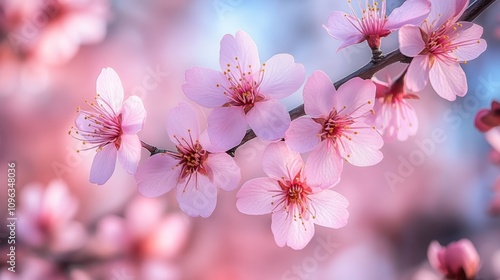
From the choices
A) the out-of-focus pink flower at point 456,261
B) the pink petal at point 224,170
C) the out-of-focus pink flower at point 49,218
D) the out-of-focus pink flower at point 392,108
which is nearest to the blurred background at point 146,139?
the out-of-focus pink flower at point 49,218

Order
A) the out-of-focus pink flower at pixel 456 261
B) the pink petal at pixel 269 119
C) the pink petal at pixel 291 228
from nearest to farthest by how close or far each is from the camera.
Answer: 1. the pink petal at pixel 269 119
2. the pink petal at pixel 291 228
3. the out-of-focus pink flower at pixel 456 261

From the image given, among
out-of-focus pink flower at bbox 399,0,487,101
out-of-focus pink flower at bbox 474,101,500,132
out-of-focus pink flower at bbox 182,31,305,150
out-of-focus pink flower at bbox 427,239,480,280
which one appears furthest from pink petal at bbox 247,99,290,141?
out-of-focus pink flower at bbox 427,239,480,280

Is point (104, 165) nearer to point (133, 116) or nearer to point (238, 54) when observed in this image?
point (133, 116)

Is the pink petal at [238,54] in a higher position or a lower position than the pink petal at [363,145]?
higher

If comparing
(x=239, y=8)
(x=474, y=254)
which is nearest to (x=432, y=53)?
(x=239, y=8)

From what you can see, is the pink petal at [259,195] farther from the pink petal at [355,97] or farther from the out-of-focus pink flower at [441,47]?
the out-of-focus pink flower at [441,47]

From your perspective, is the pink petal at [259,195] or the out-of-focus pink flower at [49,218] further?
the out-of-focus pink flower at [49,218]

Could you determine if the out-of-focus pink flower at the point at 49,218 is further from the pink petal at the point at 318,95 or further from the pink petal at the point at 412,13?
the pink petal at the point at 412,13

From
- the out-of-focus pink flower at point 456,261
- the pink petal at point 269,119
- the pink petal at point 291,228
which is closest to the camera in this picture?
the pink petal at point 269,119

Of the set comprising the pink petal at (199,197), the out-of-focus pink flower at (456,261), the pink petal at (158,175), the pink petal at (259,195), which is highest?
the pink petal at (158,175)
